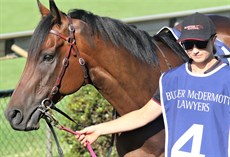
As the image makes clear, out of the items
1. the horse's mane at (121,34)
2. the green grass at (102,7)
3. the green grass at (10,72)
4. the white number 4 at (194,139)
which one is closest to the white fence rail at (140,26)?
the green grass at (10,72)

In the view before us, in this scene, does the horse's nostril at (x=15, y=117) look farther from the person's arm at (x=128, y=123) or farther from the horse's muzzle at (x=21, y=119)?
the person's arm at (x=128, y=123)

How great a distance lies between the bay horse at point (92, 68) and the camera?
164 inches

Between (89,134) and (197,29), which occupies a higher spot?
(197,29)

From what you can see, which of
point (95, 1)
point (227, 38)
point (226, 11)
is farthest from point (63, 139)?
point (95, 1)

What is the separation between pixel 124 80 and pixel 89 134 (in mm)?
560

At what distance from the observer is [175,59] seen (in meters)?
4.66

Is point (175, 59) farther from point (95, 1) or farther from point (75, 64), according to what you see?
point (95, 1)

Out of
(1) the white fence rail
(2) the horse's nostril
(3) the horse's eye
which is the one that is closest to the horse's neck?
(3) the horse's eye

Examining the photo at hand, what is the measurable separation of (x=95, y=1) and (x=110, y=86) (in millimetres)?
15139

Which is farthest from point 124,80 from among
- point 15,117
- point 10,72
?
point 10,72

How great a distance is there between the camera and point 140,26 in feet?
35.1

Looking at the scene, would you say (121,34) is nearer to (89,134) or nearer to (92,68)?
(92,68)

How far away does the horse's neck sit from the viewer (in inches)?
171

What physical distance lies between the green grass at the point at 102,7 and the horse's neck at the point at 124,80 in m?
11.4
